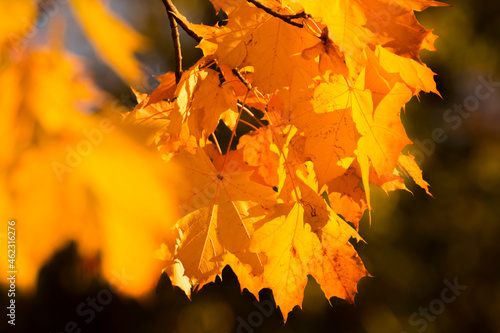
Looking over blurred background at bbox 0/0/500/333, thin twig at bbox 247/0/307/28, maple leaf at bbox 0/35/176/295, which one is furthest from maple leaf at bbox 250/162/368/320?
blurred background at bbox 0/0/500/333

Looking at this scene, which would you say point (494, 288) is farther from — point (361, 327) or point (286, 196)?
point (286, 196)

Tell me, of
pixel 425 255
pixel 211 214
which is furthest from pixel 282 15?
pixel 425 255

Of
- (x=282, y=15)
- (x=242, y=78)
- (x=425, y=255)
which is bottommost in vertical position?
(x=425, y=255)

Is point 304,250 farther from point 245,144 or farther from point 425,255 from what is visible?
point 425,255

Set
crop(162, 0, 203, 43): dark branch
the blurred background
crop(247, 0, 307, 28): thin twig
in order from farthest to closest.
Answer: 1. the blurred background
2. crop(162, 0, 203, 43): dark branch
3. crop(247, 0, 307, 28): thin twig

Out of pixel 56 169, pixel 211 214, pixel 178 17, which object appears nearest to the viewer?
pixel 56 169

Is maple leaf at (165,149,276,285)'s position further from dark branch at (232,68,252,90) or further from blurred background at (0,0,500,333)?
blurred background at (0,0,500,333)

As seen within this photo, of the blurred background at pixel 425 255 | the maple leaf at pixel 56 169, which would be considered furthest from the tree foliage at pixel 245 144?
the blurred background at pixel 425 255

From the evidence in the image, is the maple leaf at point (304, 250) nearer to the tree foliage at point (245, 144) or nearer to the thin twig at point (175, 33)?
the tree foliage at point (245, 144)
